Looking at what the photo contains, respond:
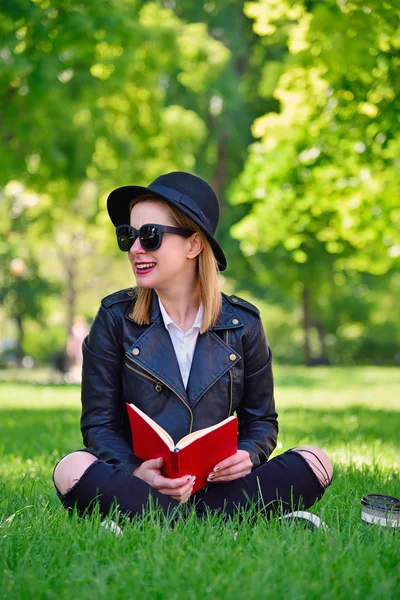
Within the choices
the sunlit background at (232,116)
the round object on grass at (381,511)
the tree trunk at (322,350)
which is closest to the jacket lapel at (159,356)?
the round object on grass at (381,511)

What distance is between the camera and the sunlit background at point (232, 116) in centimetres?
834

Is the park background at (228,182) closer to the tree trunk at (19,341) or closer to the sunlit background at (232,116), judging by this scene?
the sunlit background at (232,116)

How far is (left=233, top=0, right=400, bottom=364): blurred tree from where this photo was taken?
7430 millimetres

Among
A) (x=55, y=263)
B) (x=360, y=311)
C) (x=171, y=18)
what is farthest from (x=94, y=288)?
(x=171, y=18)

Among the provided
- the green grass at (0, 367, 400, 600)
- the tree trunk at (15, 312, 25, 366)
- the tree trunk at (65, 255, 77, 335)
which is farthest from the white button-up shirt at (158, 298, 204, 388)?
the tree trunk at (15, 312, 25, 366)

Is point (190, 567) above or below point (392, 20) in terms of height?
below

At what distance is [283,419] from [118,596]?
701 cm

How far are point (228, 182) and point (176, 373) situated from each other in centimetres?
1952

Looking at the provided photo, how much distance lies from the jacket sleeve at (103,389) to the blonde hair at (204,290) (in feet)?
0.47

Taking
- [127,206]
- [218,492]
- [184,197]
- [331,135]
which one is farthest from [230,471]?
[331,135]

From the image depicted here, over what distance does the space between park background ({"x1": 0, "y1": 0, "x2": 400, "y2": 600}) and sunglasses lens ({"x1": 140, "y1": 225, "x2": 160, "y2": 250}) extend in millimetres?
1251

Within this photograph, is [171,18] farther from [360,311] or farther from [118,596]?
[360,311]

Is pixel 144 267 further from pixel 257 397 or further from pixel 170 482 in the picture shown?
pixel 170 482

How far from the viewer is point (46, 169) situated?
13.7 m
